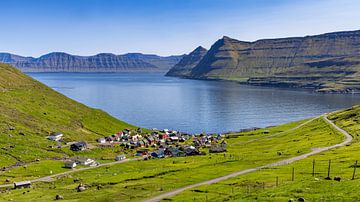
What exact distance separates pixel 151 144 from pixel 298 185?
12153 centimetres

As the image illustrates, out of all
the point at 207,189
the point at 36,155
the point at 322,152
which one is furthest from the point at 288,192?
the point at 36,155

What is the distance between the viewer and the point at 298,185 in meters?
61.2

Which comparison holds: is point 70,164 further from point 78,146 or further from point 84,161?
point 78,146

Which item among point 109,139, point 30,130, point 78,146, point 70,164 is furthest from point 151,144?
point 70,164

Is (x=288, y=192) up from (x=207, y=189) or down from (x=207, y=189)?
up

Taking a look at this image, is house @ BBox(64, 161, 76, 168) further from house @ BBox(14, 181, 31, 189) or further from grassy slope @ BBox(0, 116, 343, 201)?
house @ BBox(14, 181, 31, 189)

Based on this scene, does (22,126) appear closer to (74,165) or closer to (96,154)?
(96,154)

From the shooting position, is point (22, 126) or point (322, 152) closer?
point (322, 152)

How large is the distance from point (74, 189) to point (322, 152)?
2643 inches

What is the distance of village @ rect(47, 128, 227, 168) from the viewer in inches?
5586

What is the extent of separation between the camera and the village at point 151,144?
14188 cm

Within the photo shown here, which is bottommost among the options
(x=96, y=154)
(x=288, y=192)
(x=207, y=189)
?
(x=96, y=154)

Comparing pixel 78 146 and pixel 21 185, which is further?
pixel 78 146

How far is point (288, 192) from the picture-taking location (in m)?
56.1
